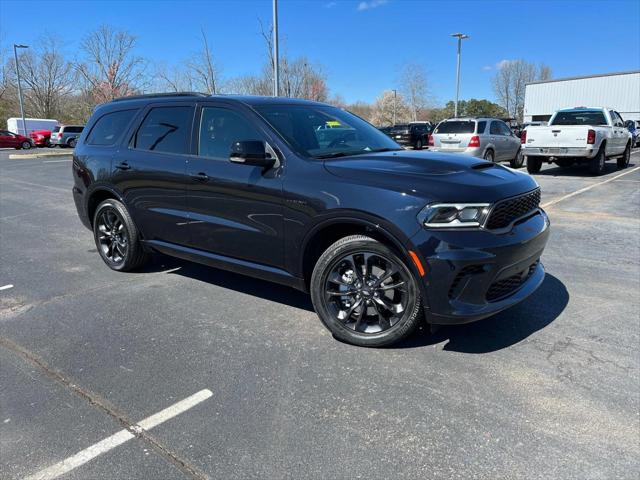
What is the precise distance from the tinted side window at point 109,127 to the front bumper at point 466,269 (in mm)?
3550

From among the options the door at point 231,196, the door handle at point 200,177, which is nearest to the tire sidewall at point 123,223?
the door at point 231,196

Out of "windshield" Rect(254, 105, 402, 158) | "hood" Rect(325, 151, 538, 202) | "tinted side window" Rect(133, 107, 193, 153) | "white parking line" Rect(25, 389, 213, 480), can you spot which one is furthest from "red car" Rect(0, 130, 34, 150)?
"white parking line" Rect(25, 389, 213, 480)

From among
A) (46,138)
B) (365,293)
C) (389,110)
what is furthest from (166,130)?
(389,110)

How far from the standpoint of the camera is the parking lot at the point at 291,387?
2322 millimetres

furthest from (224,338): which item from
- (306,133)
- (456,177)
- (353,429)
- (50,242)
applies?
(50,242)

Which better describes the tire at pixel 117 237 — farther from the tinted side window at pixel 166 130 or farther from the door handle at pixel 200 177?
the door handle at pixel 200 177

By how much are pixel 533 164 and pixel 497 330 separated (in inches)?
482

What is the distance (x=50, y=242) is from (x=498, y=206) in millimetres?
6089

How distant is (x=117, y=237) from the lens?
210 inches

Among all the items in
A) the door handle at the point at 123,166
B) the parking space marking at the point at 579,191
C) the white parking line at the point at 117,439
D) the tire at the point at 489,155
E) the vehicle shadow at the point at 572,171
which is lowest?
the white parking line at the point at 117,439

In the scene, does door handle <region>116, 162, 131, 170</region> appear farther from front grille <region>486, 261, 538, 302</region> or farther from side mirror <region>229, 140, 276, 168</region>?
front grille <region>486, 261, 538, 302</region>

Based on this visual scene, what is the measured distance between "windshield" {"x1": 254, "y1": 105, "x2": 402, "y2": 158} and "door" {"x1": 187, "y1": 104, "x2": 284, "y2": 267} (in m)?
0.21

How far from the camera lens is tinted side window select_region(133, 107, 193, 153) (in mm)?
4410

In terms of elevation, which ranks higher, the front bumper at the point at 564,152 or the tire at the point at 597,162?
the front bumper at the point at 564,152
